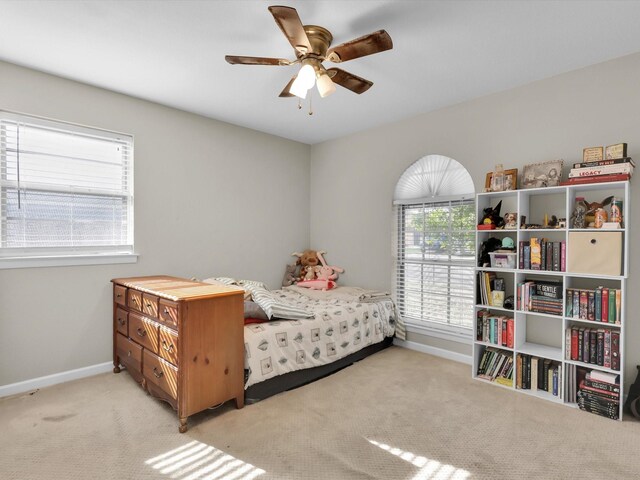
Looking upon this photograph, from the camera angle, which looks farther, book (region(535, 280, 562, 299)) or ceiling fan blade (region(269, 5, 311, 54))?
book (region(535, 280, 562, 299))

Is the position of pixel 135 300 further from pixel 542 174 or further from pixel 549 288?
pixel 542 174

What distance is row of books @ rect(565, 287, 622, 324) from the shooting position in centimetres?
230

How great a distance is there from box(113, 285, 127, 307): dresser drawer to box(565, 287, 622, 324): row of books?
11.2 feet

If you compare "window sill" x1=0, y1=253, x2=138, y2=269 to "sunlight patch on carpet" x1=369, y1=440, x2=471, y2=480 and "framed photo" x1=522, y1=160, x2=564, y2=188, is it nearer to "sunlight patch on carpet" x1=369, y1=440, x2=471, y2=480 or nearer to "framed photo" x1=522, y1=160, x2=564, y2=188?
"sunlight patch on carpet" x1=369, y1=440, x2=471, y2=480

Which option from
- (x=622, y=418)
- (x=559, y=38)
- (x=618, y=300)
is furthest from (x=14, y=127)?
(x=622, y=418)

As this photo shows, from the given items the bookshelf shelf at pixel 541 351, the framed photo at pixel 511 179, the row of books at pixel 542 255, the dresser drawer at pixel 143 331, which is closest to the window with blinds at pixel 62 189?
the dresser drawer at pixel 143 331

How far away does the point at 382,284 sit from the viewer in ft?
13.0

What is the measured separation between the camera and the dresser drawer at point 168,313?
6.95ft

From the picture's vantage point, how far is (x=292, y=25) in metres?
1.72

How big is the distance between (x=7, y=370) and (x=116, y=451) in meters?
1.41

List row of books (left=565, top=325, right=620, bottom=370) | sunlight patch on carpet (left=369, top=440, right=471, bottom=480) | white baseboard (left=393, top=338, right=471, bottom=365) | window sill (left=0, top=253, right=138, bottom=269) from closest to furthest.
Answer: sunlight patch on carpet (left=369, top=440, right=471, bottom=480), row of books (left=565, top=325, right=620, bottom=370), window sill (left=0, top=253, right=138, bottom=269), white baseboard (left=393, top=338, right=471, bottom=365)

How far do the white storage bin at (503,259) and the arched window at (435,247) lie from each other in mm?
399

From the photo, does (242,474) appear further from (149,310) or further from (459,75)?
(459,75)

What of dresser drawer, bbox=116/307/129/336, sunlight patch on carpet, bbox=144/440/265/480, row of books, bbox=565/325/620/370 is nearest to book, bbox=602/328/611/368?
row of books, bbox=565/325/620/370
